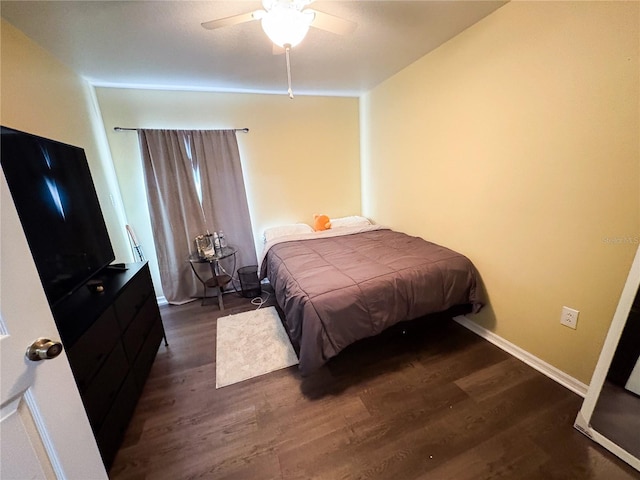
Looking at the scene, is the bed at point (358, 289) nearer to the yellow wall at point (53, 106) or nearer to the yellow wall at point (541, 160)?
the yellow wall at point (541, 160)

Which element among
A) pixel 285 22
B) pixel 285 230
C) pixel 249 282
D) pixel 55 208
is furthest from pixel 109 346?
pixel 285 230

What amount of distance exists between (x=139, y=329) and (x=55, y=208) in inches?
35.1

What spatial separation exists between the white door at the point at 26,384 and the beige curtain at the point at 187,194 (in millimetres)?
2314

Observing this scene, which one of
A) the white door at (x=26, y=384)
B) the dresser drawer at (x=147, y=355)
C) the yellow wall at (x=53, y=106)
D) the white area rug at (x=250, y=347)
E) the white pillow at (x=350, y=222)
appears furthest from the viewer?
the white pillow at (x=350, y=222)

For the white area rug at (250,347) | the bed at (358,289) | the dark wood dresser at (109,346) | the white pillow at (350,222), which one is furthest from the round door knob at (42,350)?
the white pillow at (350,222)

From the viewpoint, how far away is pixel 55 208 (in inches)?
54.4

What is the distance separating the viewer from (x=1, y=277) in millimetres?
644

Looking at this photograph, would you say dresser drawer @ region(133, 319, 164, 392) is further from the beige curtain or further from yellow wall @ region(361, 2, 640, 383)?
yellow wall @ region(361, 2, 640, 383)

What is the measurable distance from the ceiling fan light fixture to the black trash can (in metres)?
2.32

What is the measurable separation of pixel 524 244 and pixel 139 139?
354 cm

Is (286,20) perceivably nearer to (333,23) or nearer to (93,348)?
(333,23)

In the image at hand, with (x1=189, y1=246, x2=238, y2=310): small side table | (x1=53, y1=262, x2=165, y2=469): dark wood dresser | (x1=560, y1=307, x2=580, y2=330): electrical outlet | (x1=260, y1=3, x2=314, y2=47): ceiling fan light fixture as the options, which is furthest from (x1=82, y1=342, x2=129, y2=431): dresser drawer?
(x1=560, y1=307, x2=580, y2=330): electrical outlet

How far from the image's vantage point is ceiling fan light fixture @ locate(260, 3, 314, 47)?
1304 millimetres

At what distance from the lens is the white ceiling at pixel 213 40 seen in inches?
61.2
